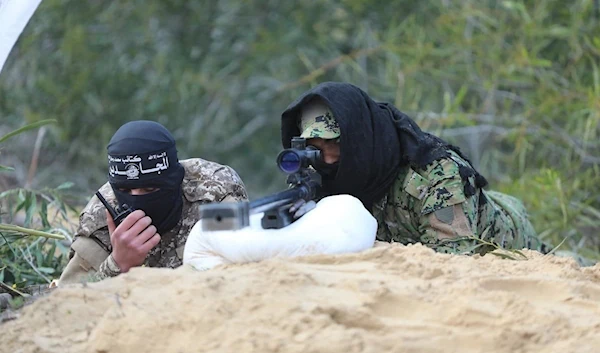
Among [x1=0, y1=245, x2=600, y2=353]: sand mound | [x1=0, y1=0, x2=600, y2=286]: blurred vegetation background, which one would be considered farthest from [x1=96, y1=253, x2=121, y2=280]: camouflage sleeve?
[x1=0, y1=0, x2=600, y2=286]: blurred vegetation background

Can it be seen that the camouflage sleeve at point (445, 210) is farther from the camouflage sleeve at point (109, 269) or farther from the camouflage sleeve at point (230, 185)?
the camouflage sleeve at point (109, 269)

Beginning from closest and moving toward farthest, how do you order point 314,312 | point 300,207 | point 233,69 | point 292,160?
1. point 314,312
2. point 300,207
3. point 292,160
4. point 233,69

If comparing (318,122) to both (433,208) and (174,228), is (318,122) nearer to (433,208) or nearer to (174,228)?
(433,208)

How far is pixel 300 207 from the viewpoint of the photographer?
312 centimetres

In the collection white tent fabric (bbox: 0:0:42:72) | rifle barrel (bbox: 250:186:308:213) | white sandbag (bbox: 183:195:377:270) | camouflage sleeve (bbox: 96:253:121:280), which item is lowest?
camouflage sleeve (bbox: 96:253:121:280)

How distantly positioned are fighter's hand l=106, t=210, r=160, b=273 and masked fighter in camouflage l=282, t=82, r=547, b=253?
2.24 ft

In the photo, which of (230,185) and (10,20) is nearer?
(10,20)

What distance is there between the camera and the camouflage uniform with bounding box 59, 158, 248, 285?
13.5 ft

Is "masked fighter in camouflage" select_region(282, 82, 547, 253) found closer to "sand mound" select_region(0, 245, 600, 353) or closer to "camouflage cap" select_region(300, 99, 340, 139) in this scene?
"camouflage cap" select_region(300, 99, 340, 139)

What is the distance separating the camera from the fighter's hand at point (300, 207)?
3.06m

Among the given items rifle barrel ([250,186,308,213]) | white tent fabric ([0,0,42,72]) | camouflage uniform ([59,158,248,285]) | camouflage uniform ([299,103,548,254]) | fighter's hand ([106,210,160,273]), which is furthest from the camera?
camouflage uniform ([59,158,248,285])

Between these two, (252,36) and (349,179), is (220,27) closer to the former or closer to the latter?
(252,36)

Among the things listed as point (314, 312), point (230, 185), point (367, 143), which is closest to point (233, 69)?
point (230, 185)

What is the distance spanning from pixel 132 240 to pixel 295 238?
3.08 ft
